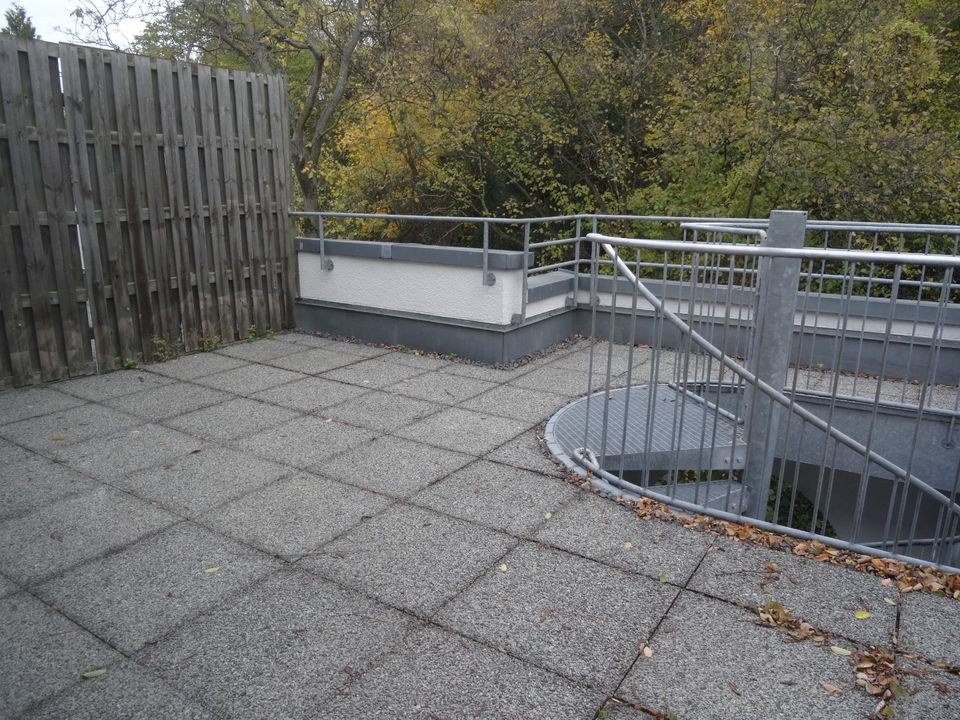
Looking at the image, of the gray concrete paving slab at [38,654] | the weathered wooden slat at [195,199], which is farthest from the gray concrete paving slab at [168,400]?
the gray concrete paving slab at [38,654]

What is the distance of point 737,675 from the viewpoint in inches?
97.9

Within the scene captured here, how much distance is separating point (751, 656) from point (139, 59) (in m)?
6.57

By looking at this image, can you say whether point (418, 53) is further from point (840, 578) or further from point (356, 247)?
point (840, 578)

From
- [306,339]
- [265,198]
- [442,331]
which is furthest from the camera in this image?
[306,339]

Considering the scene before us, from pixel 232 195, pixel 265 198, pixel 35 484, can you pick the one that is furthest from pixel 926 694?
pixel 265 198

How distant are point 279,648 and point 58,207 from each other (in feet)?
15.8

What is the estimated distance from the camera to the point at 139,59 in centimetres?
634

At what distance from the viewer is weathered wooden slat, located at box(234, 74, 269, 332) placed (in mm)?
7324

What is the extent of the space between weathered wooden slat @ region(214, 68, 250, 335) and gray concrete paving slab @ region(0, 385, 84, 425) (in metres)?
2.07

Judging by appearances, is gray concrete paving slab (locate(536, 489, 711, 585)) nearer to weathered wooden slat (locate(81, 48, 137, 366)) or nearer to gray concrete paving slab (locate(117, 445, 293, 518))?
gray concrete paving slab (locate(117, 445, 293, 518))

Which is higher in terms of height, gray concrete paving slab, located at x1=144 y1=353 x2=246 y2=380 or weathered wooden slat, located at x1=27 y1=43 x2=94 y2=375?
weathered wooden slat, located at x1=27 y1=43 x2=94 y2=375

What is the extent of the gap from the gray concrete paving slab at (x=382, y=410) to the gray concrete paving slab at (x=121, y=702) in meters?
2.66

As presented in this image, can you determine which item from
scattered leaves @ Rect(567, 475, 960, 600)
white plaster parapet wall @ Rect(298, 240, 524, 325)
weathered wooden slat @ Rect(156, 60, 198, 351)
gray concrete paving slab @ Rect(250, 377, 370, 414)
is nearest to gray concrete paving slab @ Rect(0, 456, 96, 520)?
gray concrete paving slab @ Rect(250, 377, 370, 414)

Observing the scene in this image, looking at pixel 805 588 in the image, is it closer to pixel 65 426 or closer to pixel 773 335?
pixel 773 335
